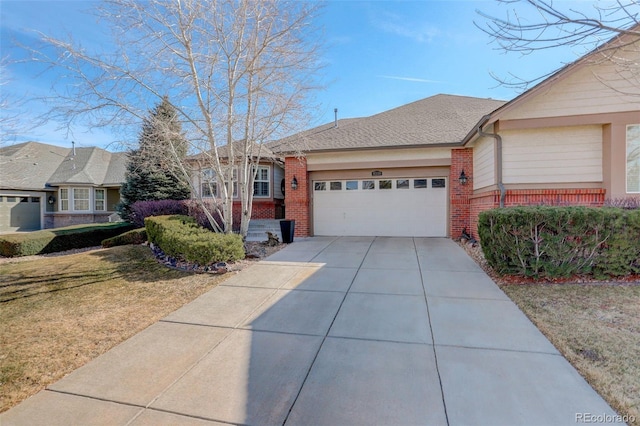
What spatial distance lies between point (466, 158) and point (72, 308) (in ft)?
35.8

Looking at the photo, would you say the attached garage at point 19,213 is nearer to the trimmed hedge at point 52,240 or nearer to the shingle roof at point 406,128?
the trimmed hedge at point 52,240

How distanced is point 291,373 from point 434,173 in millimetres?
9262

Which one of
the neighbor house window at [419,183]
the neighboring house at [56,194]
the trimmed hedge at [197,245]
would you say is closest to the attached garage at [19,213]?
the neighboring house at [56,194]

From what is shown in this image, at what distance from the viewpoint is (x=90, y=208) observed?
18562 mm

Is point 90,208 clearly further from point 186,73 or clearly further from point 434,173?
point 434,173

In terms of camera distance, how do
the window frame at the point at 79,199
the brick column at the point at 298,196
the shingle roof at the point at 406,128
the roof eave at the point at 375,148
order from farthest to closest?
the window frame at the point at 79,199, the brick column at the point at 298,196, the shingle roof at the point at 406,128, the roof eave at the point at 375,148

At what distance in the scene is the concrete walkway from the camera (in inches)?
97.1

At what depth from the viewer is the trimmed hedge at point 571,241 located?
5.37 meters

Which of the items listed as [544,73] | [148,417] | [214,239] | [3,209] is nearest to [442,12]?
[544,73]

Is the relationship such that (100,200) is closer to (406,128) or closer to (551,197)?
(406,128)

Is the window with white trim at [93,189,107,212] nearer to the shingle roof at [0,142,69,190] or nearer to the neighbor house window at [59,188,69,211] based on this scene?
the neighbor house window at [59,188,69,211]

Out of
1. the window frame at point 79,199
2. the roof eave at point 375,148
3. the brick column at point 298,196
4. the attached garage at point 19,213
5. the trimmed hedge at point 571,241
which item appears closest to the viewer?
the trimmed hedge at point 571,241

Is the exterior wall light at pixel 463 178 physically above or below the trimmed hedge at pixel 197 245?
above

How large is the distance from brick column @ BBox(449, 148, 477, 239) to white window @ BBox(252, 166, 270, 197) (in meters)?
8.03
